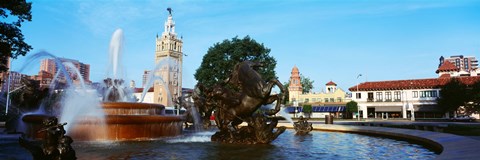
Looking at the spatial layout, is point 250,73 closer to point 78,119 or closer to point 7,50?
point 78,119

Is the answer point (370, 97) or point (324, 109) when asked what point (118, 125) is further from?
point (324, 109)

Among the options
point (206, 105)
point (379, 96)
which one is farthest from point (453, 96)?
point (206, 105)

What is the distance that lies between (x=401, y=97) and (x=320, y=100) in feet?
69.9

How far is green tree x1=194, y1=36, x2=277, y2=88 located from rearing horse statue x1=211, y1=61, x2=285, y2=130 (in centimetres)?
2675

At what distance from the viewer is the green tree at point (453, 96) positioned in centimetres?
5003

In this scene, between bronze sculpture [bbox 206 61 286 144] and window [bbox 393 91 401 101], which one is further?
window [bbox 393 91 401 101]

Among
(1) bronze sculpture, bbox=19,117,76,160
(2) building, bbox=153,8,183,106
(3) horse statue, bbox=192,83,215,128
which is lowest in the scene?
(1) bronze sculpture, bbox=19,117,76,160

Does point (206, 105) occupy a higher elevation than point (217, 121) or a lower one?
higher

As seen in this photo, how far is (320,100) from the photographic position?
8206 cm

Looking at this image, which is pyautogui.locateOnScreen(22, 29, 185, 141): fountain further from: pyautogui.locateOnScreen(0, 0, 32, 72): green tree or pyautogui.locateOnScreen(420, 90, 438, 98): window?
pyautogui.locateOnScreen(420, 90, 438, 98): window

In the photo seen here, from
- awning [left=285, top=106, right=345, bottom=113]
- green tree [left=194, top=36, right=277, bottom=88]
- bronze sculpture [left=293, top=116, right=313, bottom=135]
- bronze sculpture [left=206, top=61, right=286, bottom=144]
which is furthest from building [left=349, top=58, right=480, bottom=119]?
bronze sculpture [left=206, top=61, right=286, bottom=144]

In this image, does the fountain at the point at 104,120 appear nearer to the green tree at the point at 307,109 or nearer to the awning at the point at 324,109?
the green tree at the point at 307,109

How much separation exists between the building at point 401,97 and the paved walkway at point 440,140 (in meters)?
47.6

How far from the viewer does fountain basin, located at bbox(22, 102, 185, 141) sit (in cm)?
1186
